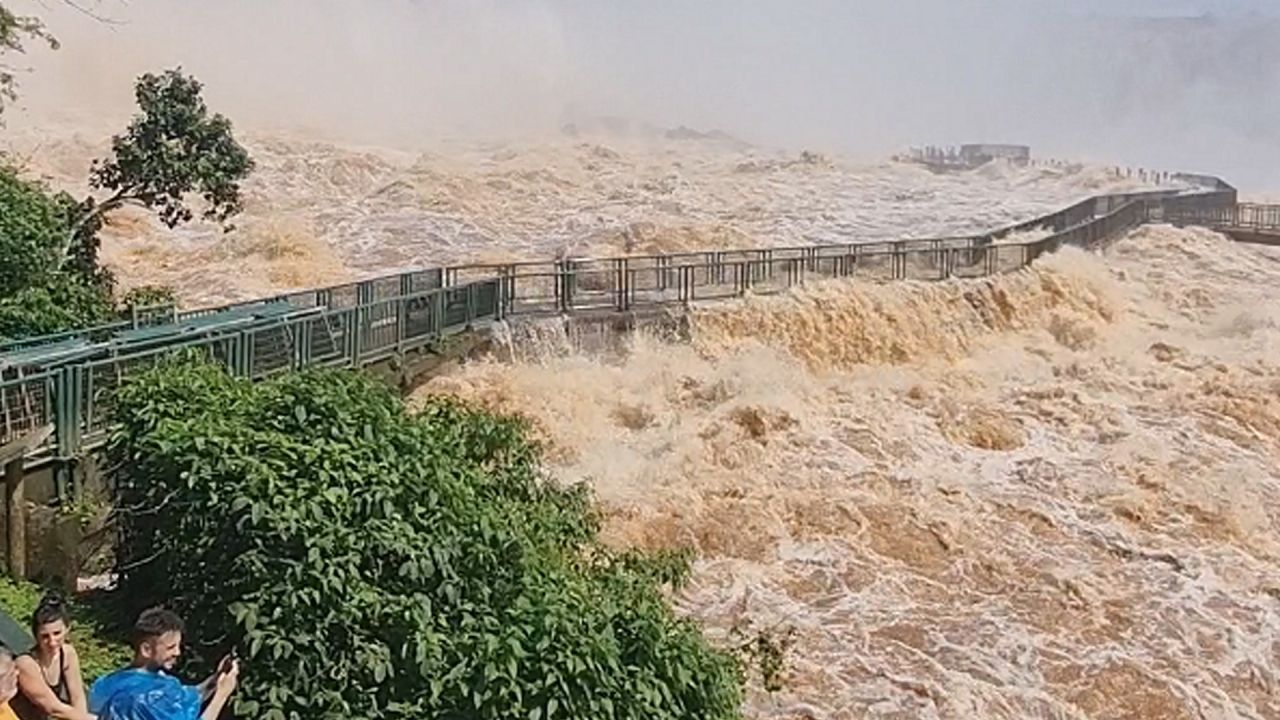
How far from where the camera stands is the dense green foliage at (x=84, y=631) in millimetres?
7137

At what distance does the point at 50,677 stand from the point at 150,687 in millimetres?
480

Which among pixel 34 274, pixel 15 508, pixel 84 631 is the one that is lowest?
pixel 84 631

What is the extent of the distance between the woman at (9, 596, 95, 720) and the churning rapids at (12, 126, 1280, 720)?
20.2 feet

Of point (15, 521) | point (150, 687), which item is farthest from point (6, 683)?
point (15, 521)

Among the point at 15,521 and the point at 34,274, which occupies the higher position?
the point at 34,274

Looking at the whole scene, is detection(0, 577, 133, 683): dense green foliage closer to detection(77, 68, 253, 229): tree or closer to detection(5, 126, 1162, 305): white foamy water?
detection(77, 68, 253, 229): tree

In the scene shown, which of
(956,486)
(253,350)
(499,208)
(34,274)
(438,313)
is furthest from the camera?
(499,208)

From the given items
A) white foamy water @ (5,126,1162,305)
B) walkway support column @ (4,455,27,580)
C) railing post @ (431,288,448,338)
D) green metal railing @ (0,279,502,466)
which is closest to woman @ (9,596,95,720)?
walkway support column @ (4,455,27,580)

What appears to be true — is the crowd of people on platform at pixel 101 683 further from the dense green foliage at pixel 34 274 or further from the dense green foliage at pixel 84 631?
the dense green foliage at pixel 34 274

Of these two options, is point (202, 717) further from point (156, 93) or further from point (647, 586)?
point (156, 93)

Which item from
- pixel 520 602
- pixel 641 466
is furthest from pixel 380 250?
pixel 520 602

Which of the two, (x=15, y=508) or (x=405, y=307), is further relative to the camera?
(x=405, y=307)

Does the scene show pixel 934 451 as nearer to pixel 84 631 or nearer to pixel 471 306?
pixel 471 306

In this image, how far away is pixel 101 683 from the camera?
4973 millimetres
